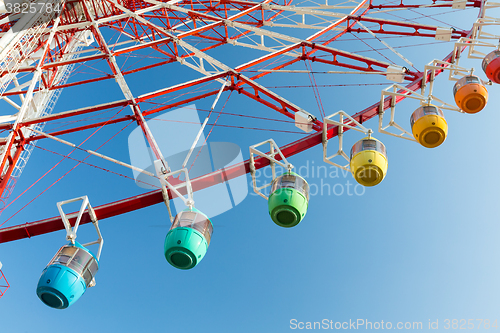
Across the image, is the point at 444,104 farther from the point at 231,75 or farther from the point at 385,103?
the point at 231,75

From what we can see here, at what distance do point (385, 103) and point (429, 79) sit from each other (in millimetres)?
2262

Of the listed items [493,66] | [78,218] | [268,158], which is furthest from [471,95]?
[78,218]

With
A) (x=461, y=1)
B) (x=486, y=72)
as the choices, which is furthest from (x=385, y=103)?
(x=461, y=1)

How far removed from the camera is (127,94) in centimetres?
1426

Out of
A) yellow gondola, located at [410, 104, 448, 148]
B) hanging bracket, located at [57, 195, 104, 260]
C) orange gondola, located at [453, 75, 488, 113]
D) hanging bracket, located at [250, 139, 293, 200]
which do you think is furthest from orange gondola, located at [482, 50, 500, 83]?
hanging bracket, located at [57, 195, 104, 260]

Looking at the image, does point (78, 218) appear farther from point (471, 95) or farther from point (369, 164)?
point (471, 95)

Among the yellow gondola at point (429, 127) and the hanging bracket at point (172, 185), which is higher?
the yellow gondola at point (429, 127)

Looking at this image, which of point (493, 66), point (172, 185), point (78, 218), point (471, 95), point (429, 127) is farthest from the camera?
point (493, 66)

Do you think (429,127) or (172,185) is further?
(429,127)

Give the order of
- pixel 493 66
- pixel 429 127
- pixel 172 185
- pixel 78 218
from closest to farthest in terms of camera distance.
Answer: pixel 78 218 < pixel 172 185 < pixel 429 127 < pixel 493 66

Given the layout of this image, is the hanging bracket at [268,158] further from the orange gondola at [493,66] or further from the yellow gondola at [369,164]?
the orange gondola at [493,66]

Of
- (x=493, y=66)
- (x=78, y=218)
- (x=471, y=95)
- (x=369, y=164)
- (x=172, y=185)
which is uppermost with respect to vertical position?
(x=493, y=66)

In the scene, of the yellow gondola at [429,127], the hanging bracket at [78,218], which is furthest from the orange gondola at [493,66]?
the hanging bracket at [78,218]

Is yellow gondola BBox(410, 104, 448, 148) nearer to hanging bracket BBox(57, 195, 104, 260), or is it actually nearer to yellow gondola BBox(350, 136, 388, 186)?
yellow gondola BBox(350, 136, 388, 186)
